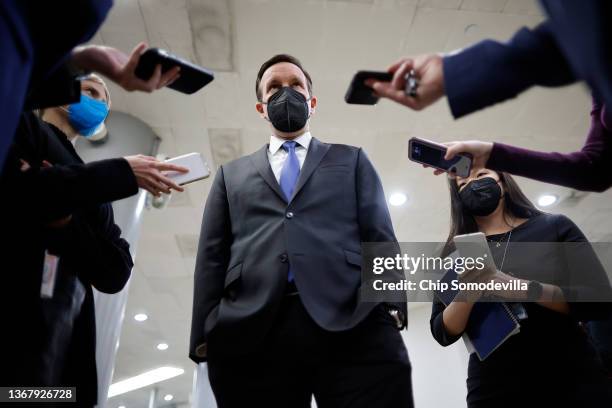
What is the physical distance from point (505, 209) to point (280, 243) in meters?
1.09

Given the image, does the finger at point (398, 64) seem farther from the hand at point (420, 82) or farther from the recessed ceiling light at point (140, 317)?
the recessed ceiling light at point (140, 317)

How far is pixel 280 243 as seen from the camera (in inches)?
48.0

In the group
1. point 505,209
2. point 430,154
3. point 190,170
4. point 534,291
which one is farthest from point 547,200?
point 190,170

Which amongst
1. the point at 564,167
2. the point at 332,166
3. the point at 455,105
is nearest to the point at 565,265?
the point at 564,167

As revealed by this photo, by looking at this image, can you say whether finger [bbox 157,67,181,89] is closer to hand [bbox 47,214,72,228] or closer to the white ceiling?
hand [bbox 47,214,72,228]

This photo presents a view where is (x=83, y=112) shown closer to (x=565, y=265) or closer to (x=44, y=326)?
(x=44, y=326)

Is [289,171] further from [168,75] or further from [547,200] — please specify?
[547,200]

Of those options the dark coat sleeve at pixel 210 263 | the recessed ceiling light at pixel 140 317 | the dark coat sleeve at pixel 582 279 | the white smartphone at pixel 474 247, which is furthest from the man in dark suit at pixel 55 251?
the recessed ceiling light at pixel 140 317

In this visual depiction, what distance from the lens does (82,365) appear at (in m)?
1.20

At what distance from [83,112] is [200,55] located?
1.95m

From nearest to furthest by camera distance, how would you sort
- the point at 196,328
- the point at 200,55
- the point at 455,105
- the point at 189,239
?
the point at 455,105
the point at 196,328
the point at 200,55
the point at 189,239

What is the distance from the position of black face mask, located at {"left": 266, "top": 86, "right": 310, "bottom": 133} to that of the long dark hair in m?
0.77

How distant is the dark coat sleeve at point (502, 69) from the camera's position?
737 mm

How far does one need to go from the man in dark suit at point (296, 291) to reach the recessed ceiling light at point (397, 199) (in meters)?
3.87
